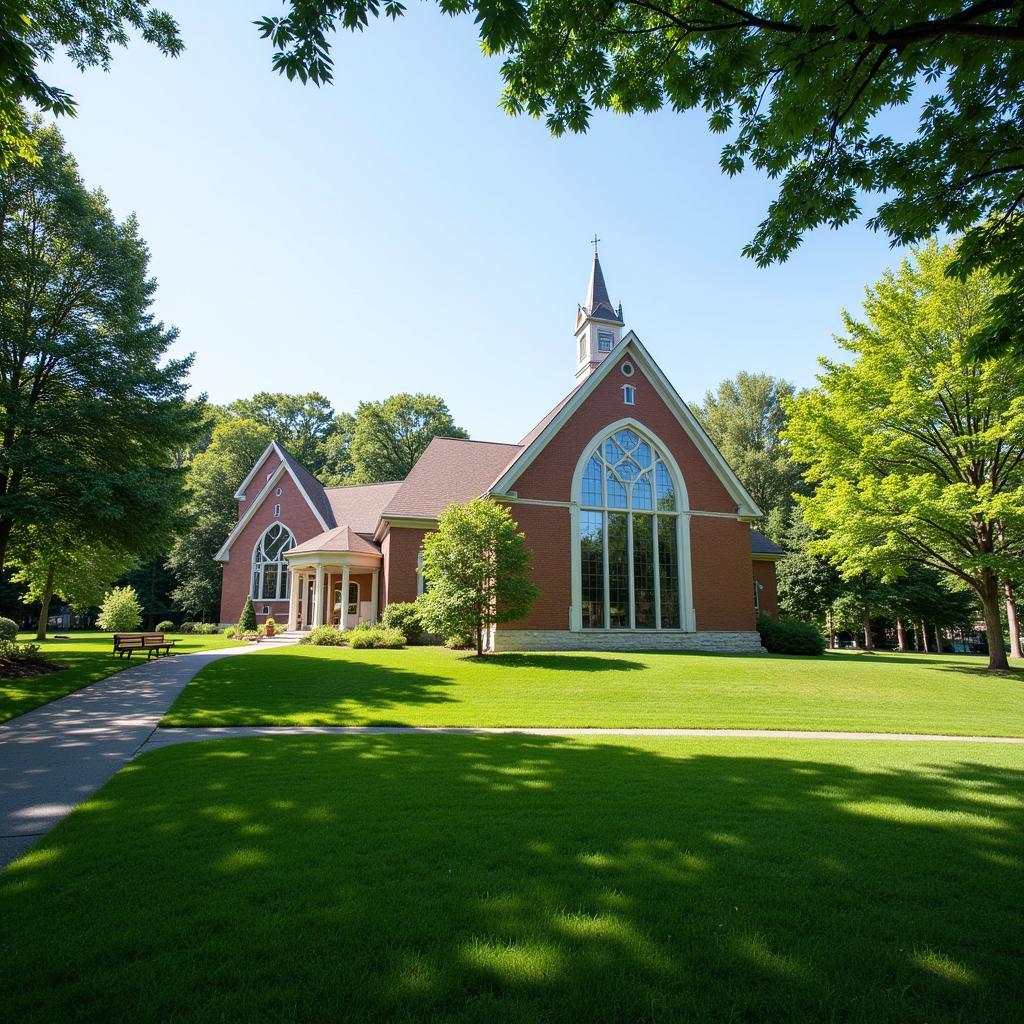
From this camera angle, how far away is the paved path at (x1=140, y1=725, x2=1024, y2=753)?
8898 mm

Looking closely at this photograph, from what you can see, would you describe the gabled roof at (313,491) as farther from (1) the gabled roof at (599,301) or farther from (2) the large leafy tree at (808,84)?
(2) the large leafy tree at (808,84)

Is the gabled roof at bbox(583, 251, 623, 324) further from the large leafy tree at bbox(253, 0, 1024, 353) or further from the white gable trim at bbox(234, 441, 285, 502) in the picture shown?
the large leafy tree at bbox(253, 0, 1024, 353)

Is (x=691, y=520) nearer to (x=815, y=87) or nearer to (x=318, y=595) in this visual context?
(x=318, y=595)

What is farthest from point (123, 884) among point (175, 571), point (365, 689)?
point (175, 571)

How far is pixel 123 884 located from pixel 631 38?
27.4 ft

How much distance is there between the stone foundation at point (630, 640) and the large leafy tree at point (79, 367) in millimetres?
11632

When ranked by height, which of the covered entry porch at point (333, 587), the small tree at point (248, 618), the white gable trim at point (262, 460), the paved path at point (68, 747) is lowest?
the paved path at point (68, 747)

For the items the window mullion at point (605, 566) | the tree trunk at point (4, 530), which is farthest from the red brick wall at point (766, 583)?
the tree trunk at point (4, 530)

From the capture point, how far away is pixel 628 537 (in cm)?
2352

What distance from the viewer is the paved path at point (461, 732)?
8898mm

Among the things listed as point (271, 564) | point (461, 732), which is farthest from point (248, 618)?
point (461, 732)

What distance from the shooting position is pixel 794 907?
3545mm

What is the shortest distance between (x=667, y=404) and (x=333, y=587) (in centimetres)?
1871

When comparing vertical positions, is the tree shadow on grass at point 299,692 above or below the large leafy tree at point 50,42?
below
